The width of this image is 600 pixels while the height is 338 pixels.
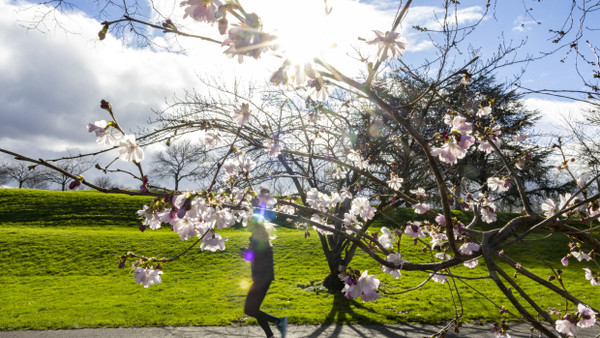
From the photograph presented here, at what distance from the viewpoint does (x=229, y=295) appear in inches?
377

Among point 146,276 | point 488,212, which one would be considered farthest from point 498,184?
point 146,276

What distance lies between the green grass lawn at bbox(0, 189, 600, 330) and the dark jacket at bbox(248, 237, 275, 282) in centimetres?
222

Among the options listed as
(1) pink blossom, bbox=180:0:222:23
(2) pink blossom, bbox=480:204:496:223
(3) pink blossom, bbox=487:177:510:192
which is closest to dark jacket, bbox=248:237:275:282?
(2) pink blossom, bbox=480:204:496:223

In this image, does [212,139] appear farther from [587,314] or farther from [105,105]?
[587,314]

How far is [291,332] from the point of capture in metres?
6.55

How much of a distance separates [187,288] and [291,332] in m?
5.00

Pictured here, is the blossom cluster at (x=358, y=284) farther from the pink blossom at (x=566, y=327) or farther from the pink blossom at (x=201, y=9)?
the pink blossom at (x=201, y=9)

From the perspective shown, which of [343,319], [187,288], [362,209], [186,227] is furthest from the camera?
[187,288]

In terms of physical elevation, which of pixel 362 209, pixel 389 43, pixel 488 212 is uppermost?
pixel 389 43

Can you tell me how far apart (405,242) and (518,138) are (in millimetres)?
13370

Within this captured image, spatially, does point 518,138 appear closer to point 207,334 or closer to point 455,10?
point 455,10

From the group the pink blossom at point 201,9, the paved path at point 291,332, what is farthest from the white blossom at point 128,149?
the paved path at point 291,332

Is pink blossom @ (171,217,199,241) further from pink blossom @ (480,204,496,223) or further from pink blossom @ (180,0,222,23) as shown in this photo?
pink blossom @ (480,204,496,223)

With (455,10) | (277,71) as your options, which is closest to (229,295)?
(455,10)
